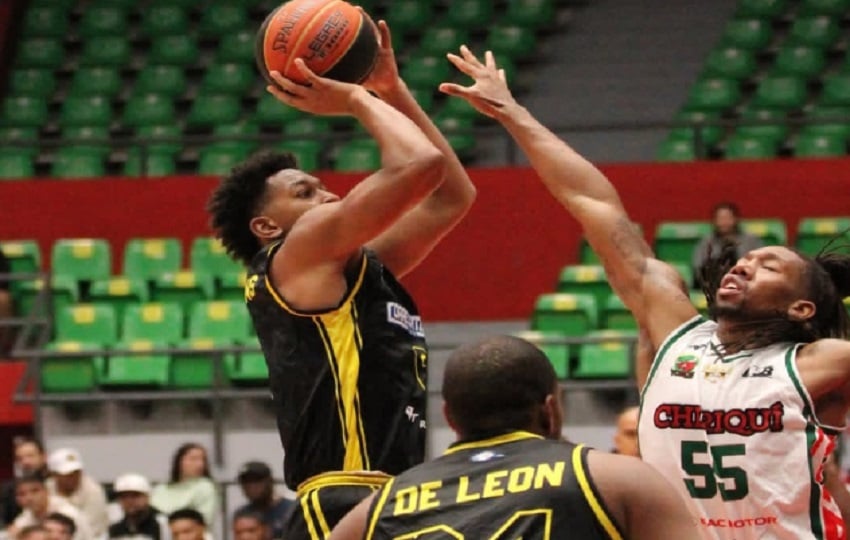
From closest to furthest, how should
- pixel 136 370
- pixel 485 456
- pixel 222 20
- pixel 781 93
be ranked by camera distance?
pixel 485 456 → pixel 136 370 → pixel 781 93 → pixel 222 20

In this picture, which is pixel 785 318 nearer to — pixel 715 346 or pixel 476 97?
pixel 715 346

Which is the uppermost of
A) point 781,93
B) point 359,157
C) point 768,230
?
point 781,93

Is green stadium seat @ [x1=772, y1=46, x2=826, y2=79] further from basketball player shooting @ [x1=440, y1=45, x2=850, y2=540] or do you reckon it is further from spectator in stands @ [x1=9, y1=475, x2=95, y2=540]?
basketball player shooting @ [x1=440, y1=45, x2=850, y2=540]

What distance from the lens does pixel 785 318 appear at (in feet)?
15.8

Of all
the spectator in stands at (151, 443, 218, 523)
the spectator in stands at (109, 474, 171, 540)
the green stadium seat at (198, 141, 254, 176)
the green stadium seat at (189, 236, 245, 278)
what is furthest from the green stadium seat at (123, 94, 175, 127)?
the spectator in stands at (109, 474, 171, 540)

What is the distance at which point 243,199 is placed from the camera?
16.5 feet

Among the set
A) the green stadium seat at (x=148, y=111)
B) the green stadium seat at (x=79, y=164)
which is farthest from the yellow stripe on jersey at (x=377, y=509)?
the green stadium seat at (x=148, y=111)

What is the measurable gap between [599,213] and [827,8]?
1135cm

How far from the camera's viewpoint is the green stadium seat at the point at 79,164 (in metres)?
15.4

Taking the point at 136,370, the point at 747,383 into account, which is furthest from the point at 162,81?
the point at 747,383

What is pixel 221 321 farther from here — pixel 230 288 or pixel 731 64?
pixel 731 64

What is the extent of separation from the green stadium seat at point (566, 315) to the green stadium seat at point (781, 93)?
350 cm

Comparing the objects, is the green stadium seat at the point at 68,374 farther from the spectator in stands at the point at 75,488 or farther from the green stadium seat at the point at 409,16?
the green stadium seat at the point at 409,16

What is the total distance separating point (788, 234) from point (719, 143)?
1437mm
